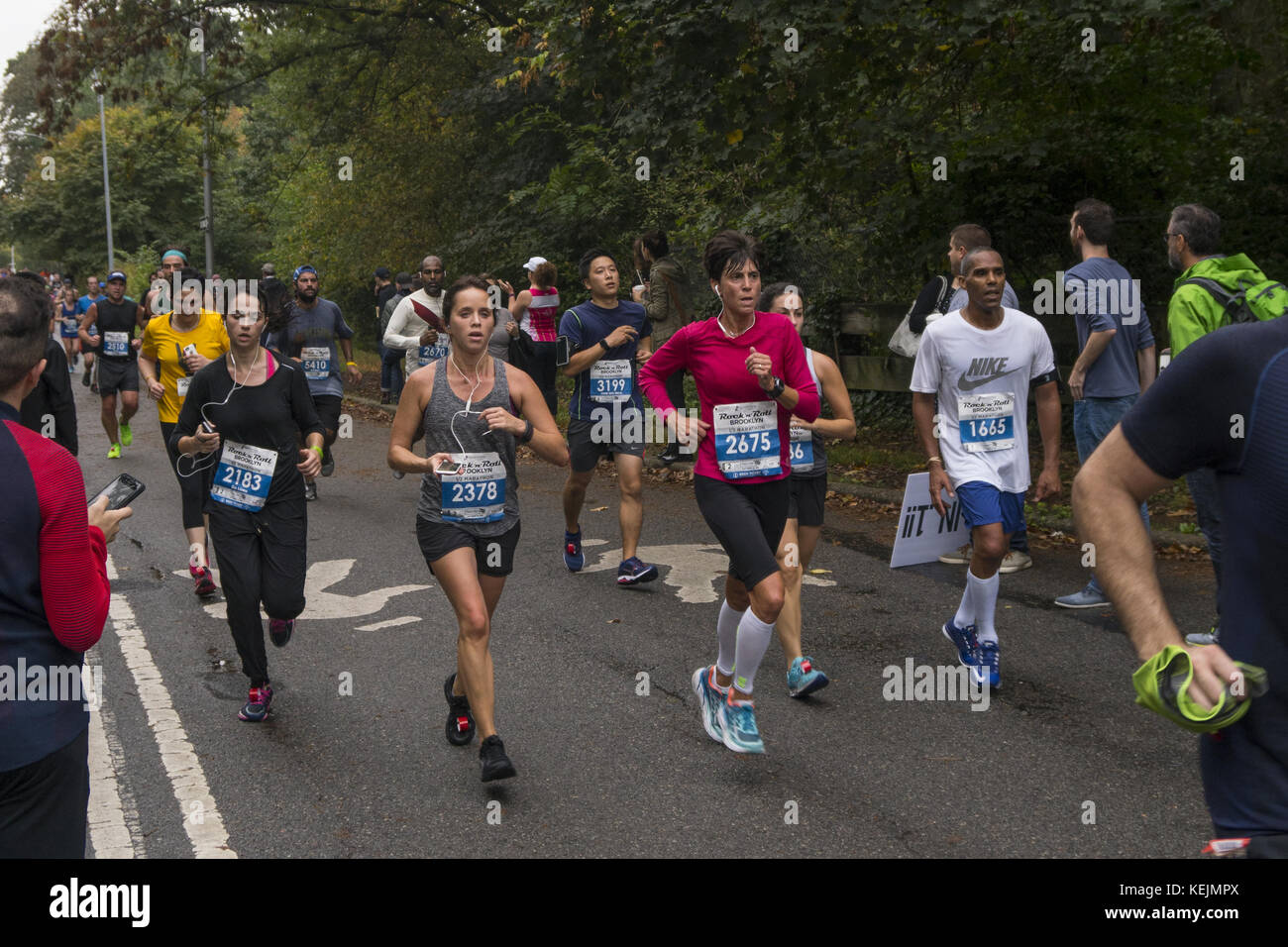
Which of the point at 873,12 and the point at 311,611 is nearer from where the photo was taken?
the point at 311,611

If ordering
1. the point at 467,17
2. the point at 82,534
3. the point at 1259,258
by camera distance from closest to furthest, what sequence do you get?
the point at 82,534 → the point at 1259,258 → the point at 467,17

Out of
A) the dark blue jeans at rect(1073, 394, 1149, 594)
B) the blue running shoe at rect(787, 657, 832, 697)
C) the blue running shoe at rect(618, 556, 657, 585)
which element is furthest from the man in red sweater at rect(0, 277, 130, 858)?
the dark blue jeans at rect(1073, 394, 1149, 594)

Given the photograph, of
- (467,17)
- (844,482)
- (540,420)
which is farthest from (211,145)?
(540,420)

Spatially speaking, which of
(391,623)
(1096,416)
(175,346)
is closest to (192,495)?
(175,346)

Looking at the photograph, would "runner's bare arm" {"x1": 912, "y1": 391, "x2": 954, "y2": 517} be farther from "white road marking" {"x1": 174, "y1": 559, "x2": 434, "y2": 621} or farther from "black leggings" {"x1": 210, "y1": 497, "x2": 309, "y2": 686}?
"white road marking" {"x1": 174, "y1": 559, "x2": 434, "y2": 621}

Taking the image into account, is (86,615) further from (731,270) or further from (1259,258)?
(1259,258)

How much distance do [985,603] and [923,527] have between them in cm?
48

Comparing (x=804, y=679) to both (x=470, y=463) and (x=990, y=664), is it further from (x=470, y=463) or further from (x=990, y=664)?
(x=470, y=463)

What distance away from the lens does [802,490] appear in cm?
640

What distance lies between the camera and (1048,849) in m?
4.31

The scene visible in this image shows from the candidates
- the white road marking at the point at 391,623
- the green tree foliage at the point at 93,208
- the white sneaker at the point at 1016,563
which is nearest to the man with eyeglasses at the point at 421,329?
the white road marking at the point at 391,623

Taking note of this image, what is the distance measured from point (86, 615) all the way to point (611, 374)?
616cm

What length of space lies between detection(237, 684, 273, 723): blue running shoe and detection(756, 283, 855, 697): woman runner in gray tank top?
240 centimetres

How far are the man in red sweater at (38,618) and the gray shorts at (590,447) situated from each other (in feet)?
19.3
